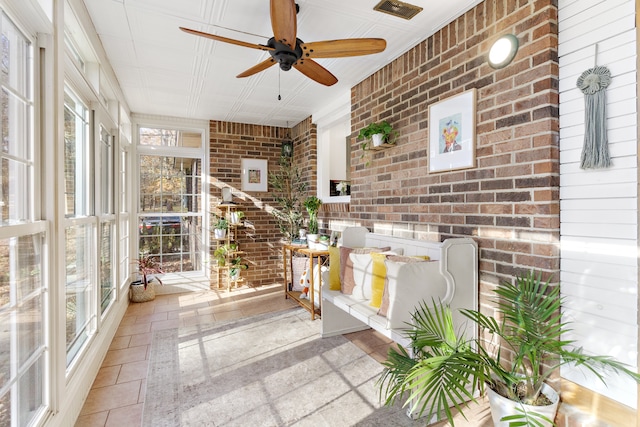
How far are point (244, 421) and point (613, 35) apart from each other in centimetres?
282

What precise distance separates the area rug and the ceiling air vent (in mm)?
2549

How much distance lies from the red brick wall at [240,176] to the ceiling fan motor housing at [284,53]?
8.59ft

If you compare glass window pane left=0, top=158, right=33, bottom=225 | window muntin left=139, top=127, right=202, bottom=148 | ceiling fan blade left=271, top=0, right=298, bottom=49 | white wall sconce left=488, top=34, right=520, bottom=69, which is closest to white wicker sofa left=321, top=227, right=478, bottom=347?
white wall sconce left=488, top=34, right=520, bottom=69

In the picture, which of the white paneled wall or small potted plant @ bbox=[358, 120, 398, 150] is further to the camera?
small potted plant @ bbox=[358, 120, 398, 150]

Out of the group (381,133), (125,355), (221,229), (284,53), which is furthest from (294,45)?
(221,229)

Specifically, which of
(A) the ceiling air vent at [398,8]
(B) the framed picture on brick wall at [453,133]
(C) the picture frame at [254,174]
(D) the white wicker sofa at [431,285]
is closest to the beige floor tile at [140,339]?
(D) the white wicker sofa at [431,285]

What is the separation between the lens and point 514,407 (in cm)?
153

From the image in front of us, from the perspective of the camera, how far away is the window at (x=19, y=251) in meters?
1.30

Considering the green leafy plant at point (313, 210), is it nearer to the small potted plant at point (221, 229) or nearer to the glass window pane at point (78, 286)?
the small potted plant at point (221, 229)

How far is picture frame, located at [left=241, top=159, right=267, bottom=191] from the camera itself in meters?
4.95

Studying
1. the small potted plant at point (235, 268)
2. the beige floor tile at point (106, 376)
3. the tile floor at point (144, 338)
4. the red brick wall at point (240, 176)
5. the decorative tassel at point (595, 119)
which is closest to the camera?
the decorative tassel at point (595, 119)

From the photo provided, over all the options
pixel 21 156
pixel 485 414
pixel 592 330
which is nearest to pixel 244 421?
pixel 485 414

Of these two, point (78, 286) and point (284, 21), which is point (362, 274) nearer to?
point (284, 21)

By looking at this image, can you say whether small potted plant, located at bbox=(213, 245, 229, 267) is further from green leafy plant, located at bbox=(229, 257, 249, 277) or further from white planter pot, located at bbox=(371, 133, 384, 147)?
white planter pot, located at bbox=(371, 133, 384, 147)
